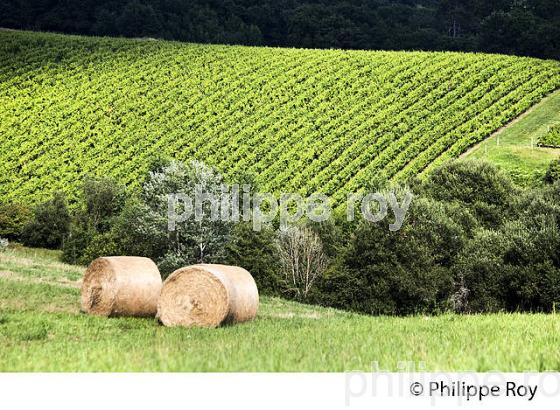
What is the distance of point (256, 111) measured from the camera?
67875 millimetres

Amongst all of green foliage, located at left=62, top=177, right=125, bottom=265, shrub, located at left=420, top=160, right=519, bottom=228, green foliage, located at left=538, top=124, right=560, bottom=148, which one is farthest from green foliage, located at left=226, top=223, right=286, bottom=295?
green foliage, located at left=538, top=124, right=560, bottom=148

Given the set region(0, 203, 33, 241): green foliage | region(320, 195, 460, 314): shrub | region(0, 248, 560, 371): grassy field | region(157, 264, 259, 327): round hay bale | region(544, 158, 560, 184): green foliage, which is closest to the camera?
region(0, 248, 560, 371): grassy field

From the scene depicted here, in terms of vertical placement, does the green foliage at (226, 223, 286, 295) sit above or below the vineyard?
below

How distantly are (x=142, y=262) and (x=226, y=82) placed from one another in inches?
2157

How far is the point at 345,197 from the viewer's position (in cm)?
5388

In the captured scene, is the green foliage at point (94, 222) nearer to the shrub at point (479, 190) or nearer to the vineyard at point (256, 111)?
the vineyard at point (256, 111)

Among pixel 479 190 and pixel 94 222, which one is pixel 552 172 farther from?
pixel 94 222

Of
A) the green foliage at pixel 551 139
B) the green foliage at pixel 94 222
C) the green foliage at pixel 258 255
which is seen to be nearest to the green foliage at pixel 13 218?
the green foliage at pixel 94 222

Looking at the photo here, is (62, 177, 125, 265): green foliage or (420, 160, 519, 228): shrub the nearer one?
(420, 160, 519, 228): shrub

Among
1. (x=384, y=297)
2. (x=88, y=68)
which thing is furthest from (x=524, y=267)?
(x=88, y=68)

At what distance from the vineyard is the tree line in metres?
21.9

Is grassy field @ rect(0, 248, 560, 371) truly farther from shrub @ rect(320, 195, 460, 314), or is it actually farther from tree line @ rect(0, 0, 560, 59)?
tree line @ rect(0, 0, 560, 59)

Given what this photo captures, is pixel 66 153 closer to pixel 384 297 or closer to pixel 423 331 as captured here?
pixel 384 297

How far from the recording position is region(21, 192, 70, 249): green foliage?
55.7 metres
